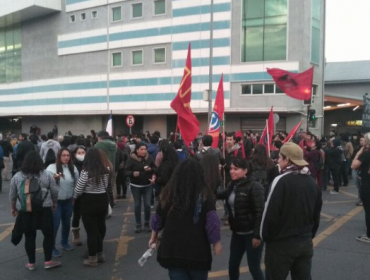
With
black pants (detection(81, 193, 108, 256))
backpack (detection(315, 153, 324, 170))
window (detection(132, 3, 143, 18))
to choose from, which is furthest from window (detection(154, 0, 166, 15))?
black pants (detection(81, 193, 108, 256))

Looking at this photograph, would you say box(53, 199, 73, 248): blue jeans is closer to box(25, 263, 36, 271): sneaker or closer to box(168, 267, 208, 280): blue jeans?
box(25, 263, 36, 271): sneaker

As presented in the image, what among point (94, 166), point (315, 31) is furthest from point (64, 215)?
point (315, 31)

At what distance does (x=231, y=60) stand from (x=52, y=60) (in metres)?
16.7

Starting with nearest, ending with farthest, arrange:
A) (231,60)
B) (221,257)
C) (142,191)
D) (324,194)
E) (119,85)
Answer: (221,257)
(142,191)
(324,194)
(231,60)
(119,85)

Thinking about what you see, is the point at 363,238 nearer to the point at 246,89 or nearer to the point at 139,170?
the point at 139,170

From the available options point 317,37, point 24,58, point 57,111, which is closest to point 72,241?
point 317,37

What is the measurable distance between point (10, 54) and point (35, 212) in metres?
37.2

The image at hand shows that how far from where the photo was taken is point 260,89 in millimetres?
25469

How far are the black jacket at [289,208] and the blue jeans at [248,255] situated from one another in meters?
0.79

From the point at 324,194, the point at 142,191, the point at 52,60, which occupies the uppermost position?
the point at 52,60

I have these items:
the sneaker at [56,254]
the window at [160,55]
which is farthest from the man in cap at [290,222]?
the window at [160,55]

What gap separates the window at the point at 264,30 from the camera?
24766 mm

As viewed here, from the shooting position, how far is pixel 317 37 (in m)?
26.2

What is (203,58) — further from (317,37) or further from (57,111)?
(57,111)
